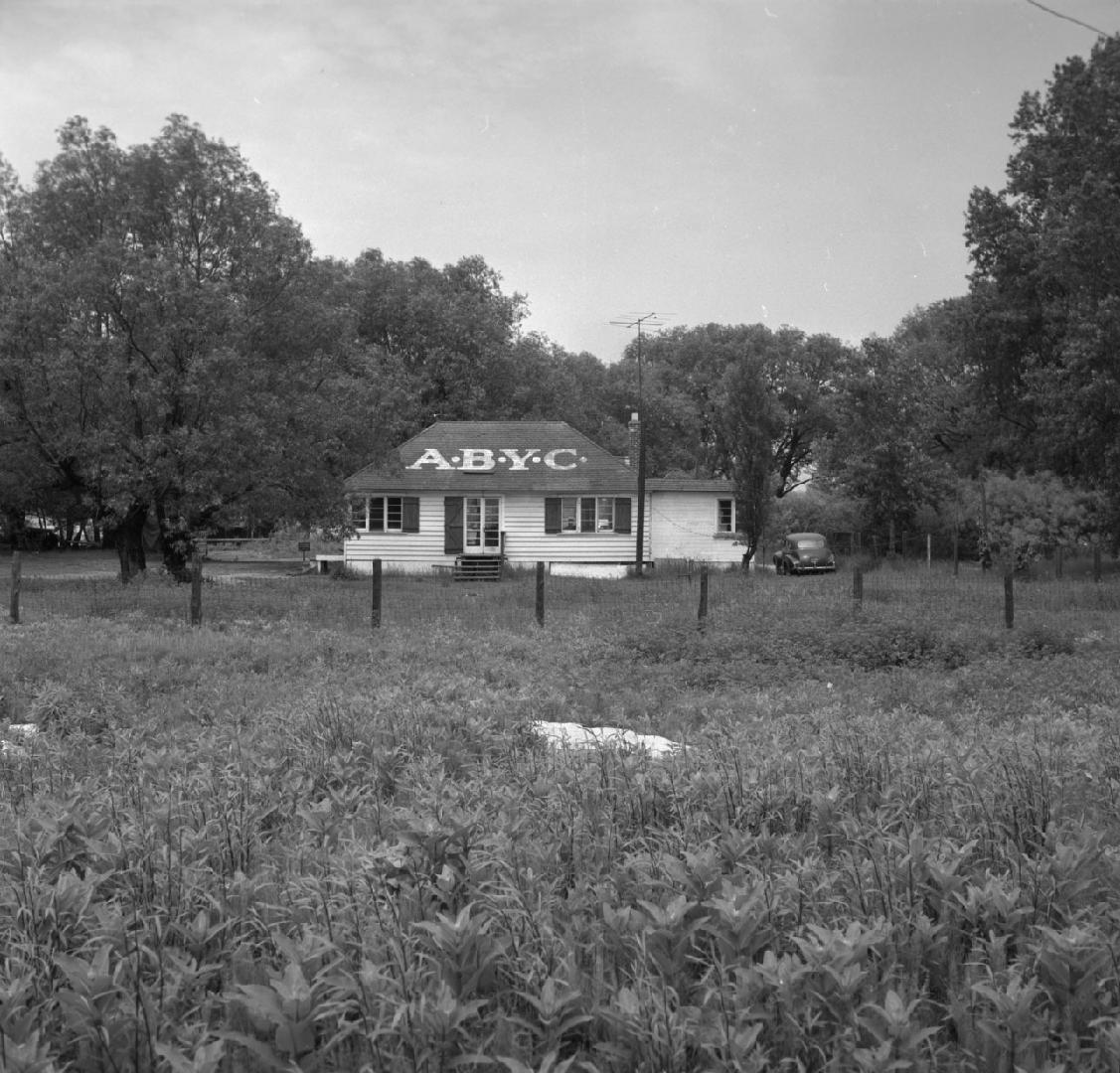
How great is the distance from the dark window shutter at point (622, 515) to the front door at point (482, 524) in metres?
4.24

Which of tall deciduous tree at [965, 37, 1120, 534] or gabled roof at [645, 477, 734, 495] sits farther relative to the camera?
gabled roof at [645, 477, 734, 495]

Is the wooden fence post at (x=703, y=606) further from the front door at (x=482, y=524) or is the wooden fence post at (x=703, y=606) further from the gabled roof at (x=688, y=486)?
the front door at (x=482, y=524)

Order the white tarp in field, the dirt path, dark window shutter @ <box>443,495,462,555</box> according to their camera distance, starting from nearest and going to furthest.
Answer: the white tarp in field
the dirt path
dark window shutter @ <box>443,495,462,555</box>

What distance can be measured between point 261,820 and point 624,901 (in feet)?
6.04

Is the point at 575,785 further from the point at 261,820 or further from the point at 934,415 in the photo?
the point at 934,415

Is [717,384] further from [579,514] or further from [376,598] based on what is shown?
[376,598]

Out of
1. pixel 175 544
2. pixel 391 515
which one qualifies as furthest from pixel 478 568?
pixel 175 544

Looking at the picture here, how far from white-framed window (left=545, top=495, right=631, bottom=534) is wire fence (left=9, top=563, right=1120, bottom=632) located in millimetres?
17027

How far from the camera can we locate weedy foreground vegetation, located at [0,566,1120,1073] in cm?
298

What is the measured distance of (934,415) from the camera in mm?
46219

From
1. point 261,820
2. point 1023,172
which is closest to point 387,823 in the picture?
point 261,820

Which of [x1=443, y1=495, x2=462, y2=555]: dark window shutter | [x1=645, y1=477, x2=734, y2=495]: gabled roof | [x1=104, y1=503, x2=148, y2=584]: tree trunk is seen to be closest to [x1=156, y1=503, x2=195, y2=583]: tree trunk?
[x1=104, y1=503, x2=148, y2=584]: tree trunk

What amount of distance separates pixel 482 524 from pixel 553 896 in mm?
38626

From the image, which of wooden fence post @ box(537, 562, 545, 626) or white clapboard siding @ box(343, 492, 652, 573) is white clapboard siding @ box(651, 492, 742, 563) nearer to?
white clapboard siding @ box(343, 492, 652, 573)
